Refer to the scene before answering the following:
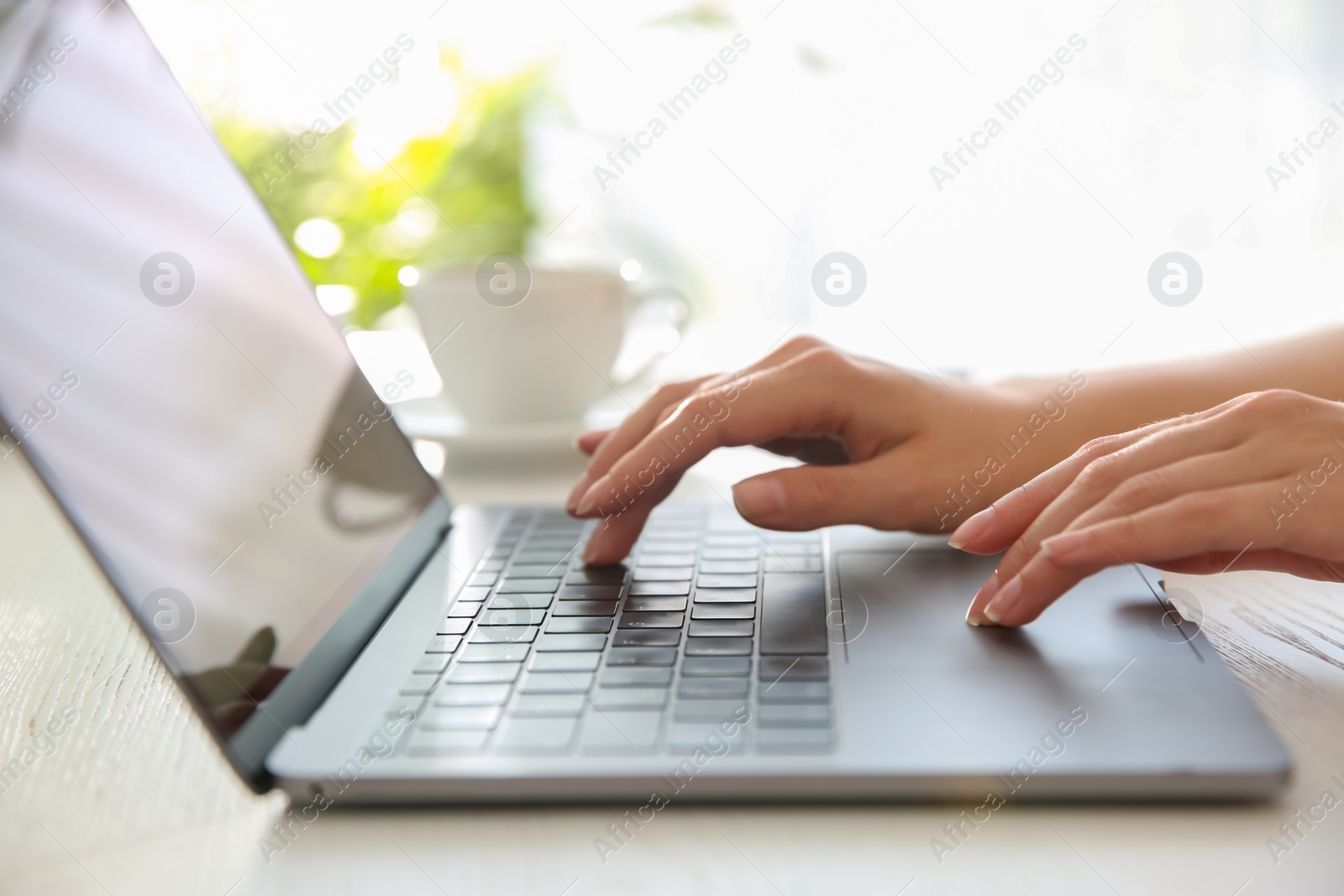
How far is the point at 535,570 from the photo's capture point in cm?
56

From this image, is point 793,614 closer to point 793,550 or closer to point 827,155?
point 793,550

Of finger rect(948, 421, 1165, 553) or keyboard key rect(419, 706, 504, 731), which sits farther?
finger rect(948, 421, 1165, 553)

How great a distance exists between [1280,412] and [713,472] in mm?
446

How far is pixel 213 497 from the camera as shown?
0.43m

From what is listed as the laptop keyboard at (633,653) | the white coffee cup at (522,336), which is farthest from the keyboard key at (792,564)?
the white coffee cup at (522,336)

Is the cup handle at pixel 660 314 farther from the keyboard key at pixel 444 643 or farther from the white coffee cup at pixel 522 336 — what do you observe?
the keyboard key at pixel 444 643

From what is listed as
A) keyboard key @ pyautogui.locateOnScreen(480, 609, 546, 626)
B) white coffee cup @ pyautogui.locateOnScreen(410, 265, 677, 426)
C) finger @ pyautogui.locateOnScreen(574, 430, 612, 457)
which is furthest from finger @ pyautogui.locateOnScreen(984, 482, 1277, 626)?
white coffee cup @ pyautogui.locateOnScreen(410, 265, 677, 426)

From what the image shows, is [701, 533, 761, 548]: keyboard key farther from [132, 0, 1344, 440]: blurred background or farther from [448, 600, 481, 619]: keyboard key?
[132, 0, 1344, 440]: blurred background

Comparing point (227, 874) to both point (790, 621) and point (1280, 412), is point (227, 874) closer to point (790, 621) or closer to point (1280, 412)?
point (790, 621)

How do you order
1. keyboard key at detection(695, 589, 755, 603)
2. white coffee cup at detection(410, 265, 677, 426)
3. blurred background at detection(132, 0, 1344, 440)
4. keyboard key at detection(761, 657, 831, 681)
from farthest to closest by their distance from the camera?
blurred background at detection(132, 0, 1344, 440) → white coffee cup at detection(410, 265, 677, 426) → keyboard key at detection(695, 589, 755, 603) → keyboard key at detection(761, 657, 831, 681)

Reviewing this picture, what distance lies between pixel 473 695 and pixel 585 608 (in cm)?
11

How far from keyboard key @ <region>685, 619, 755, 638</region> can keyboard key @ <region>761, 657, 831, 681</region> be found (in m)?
0.03

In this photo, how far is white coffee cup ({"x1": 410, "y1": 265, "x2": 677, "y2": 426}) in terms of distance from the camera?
82cm

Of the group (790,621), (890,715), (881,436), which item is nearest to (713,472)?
(881,436)
